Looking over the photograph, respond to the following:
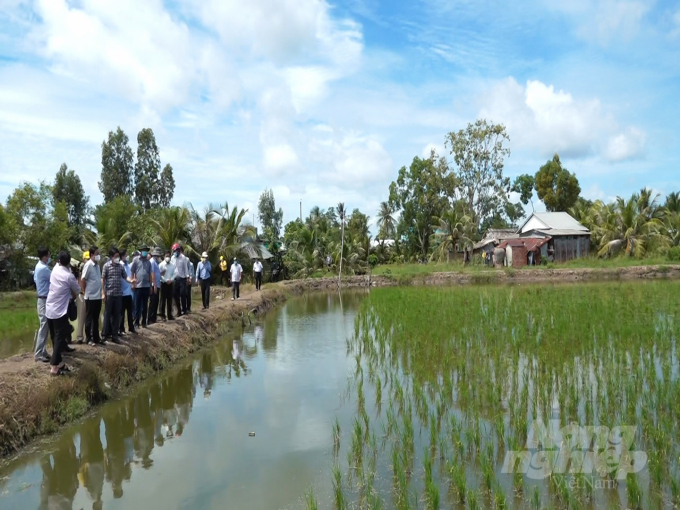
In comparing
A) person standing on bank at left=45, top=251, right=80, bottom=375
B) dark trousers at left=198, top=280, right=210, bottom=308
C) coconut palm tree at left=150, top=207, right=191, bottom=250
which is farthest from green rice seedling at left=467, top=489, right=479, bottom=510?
coconut palm tree at left=150, top=207, right=191, bottom=250

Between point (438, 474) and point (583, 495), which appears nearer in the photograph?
point (583, 495)

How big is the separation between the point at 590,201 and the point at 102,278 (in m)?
37.6

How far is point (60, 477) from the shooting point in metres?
4.45

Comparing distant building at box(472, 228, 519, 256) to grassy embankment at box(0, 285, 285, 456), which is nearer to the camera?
grassy embankment at box(0, 285, 285, 456)

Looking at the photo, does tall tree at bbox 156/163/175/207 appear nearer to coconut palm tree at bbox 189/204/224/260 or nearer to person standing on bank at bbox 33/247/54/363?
coconut palm tree at bbox 189/204/224/260

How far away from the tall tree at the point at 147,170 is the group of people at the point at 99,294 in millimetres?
21966

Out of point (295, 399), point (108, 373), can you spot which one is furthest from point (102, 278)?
point (295, 399)

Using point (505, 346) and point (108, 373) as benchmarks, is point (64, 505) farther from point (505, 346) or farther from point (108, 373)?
point (505, 346)

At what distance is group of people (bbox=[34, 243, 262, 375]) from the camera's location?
566cm

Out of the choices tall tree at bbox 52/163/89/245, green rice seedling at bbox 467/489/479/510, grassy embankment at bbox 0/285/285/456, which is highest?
tall tree at bbox 52/163/89/245

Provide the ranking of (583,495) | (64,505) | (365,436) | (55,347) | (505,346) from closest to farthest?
1. (583,495)
2. (64,505)
3. (365,436)
4. (55,347)
5. (505,346)

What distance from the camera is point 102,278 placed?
23.3ft

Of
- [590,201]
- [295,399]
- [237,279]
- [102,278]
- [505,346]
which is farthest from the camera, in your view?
[590,201]

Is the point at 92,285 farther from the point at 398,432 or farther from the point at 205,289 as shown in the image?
the point at 205,289
